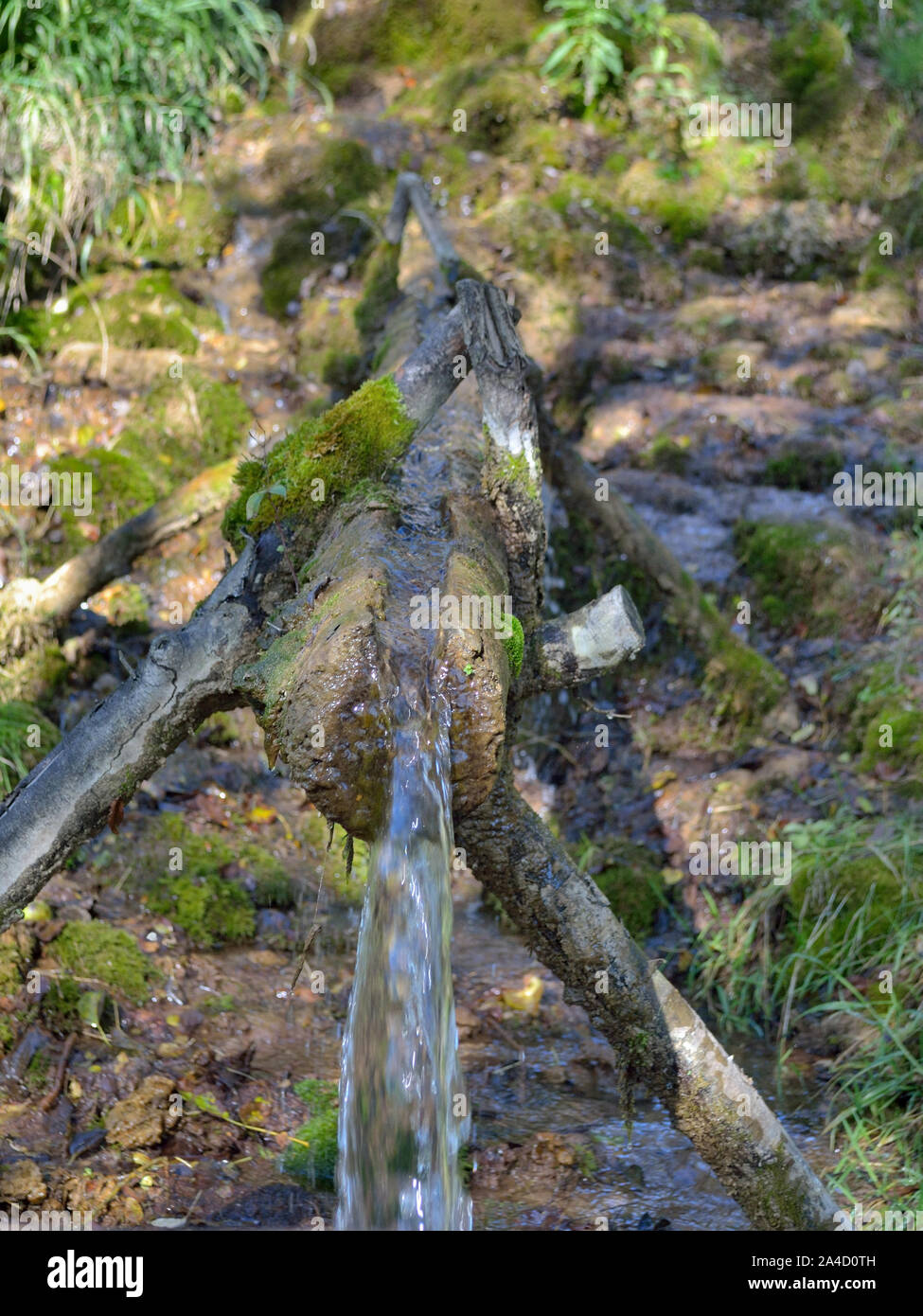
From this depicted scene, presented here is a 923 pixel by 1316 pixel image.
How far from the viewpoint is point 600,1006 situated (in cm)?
313

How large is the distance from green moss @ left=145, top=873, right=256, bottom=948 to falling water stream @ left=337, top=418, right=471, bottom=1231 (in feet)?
6.43

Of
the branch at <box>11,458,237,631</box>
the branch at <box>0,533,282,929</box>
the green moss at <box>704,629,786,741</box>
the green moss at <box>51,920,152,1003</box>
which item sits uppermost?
the branch at <box>11,458,237,631</box>

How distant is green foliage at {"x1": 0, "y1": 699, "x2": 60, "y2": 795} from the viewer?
4461 millimetres

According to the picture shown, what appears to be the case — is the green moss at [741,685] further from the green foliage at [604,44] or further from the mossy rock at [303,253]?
the green foliage at [604,44]

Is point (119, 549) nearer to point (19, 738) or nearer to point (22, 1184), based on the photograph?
point (19, 738)

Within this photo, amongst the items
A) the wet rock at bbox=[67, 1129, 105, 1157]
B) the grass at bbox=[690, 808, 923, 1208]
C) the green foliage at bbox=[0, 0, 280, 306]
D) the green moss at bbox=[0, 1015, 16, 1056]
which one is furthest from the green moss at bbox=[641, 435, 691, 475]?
the wet rock at bbox=[67, 1129, 105, 1157]

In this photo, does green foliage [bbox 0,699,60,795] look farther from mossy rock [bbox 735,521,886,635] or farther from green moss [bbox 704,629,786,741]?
mossy rock [bbox 735,521,886,635]

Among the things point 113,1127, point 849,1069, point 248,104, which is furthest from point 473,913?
point 248,104

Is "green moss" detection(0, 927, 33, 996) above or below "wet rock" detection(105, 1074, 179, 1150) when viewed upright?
above

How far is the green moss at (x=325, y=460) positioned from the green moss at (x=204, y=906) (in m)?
1.85

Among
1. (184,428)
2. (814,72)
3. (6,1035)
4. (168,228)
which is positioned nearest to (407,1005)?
(6,1035)

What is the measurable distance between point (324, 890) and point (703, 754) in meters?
Result: 1.85

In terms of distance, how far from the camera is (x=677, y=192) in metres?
8.34

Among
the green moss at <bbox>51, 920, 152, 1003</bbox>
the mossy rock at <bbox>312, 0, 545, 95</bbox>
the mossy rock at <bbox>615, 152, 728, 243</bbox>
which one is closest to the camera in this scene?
the green moss at <bbox>51, 920, 152, 1003</bbox>
